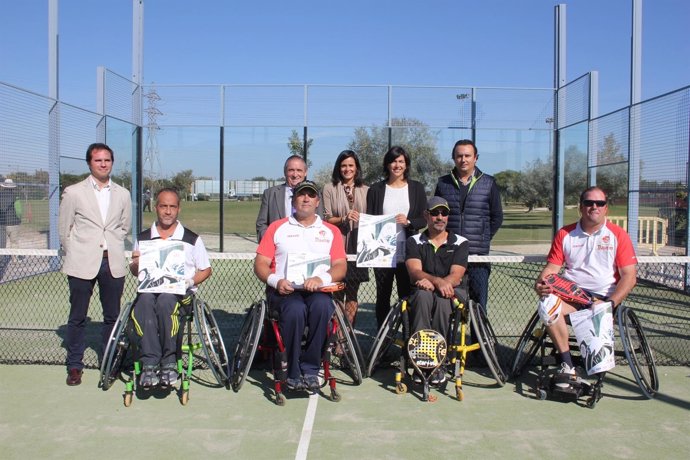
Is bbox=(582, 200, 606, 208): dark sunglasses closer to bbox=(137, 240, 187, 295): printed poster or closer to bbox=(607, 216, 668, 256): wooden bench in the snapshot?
bbox=(137, 240, 187, 295): printed poster

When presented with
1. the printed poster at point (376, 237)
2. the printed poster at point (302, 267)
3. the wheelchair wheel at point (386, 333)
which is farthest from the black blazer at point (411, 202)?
the printed poster at point (302, 267)

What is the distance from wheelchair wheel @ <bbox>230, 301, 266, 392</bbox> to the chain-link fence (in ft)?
2.32

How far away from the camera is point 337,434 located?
11.3 ft

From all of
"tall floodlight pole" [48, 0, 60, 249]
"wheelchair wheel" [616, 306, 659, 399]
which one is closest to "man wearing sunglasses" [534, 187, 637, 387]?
"wheelchair wheel" [616, 306, 659, 399]

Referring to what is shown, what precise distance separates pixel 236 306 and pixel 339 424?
12.1ft

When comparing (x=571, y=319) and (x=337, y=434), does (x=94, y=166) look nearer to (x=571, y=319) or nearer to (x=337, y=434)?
(x=337, y=434)

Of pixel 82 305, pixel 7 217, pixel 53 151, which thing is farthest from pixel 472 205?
pixel 53 151

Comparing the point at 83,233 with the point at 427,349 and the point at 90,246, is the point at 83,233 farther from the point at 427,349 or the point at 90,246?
the point at 427,349

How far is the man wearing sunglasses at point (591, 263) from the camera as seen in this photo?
4.07m

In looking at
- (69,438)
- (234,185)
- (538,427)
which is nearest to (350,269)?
(538,427)

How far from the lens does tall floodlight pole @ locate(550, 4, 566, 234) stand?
40.2 feet

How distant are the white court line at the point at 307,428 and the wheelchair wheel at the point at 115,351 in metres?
1.31

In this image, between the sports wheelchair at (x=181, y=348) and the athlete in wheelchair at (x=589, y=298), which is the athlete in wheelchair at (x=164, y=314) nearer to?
the sports wheelchair at (x=181, y=348)

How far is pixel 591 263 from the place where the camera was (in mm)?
4219
